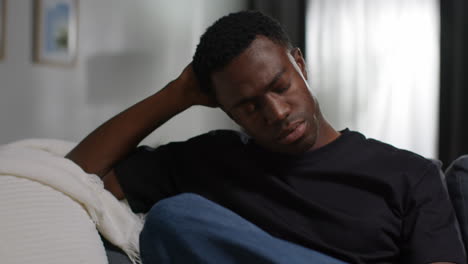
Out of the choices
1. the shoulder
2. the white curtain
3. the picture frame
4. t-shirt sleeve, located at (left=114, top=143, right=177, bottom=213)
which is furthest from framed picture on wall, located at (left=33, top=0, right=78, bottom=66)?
the white curtain

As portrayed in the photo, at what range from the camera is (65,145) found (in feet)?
4.70

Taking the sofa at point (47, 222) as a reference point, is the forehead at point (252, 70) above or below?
above

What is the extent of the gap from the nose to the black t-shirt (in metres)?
0.15

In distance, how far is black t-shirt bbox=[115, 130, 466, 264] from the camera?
1122 mm

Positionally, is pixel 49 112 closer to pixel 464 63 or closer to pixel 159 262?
pixel 159 262

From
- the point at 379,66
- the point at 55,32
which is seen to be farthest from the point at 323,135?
the point at 379,66

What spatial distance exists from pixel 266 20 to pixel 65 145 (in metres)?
0.64

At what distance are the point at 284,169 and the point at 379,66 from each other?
95.5 inches

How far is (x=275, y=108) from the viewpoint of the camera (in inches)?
44.2

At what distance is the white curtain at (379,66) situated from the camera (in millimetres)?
3365

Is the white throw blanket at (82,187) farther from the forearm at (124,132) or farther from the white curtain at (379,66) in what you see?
the white curtain at (379,66)

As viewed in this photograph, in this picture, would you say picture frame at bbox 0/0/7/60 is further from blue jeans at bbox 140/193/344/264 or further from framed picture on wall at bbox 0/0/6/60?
blue jeans at bbox 140/193/344/264

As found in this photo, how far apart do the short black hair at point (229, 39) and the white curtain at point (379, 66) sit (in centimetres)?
234

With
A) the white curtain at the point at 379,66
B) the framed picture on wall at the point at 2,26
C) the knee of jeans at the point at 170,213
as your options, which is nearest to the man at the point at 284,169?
the knee of jeans at the point at 170,213
